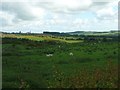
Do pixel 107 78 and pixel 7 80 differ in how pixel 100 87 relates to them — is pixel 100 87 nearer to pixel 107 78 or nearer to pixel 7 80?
pixel 107 78

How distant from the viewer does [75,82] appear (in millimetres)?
12422

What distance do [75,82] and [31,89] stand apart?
474cm

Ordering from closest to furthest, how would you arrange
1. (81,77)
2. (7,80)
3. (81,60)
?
(81,77) → (7,80) → (81,60)

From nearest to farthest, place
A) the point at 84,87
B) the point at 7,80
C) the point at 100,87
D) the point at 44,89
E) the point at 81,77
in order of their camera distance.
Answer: the point at 84,87 → the point at 81,77 → the point at 100,87 → the point at 44,89 → the point at 7,80

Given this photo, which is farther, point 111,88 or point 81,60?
point 81,60

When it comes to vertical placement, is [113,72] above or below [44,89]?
above

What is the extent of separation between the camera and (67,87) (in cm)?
1297

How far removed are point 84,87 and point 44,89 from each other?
457cm

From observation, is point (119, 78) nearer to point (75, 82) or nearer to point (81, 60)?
point (75, 82)

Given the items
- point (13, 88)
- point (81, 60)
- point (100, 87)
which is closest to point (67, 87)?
point (100, 87)

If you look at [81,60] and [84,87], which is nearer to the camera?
[84,87]

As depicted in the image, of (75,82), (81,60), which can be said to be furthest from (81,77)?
(81,60)

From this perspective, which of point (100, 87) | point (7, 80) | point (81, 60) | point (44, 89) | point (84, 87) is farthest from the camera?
point (81, 60)

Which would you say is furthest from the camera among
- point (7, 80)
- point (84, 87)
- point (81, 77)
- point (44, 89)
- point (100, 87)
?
point (7, 80)
